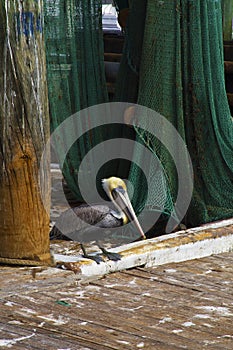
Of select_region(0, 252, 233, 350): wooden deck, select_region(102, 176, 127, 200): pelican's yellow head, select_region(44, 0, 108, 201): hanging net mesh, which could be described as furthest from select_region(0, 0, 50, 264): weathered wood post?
select_region(44, 0, 108, 201): hanging net mesh

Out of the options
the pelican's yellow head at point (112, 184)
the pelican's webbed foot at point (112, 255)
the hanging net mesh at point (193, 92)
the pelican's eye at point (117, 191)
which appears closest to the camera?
the pelican's webbed foot at point (112, 255)

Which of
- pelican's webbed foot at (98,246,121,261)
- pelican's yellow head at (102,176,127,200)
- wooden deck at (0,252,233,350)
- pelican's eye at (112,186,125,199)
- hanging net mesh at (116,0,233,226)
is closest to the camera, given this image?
wooden deck at (0,252,233,350)

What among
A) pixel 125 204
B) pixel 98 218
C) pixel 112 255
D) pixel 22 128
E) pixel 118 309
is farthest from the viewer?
pixel 98 218

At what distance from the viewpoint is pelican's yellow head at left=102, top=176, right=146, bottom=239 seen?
26.1ft

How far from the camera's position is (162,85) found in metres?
7.85

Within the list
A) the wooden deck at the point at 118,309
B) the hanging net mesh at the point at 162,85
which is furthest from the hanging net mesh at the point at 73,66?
the wooden deck at the point at 118,309

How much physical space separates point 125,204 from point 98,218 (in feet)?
1.01

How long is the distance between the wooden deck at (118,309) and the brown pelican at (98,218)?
143 centimetres

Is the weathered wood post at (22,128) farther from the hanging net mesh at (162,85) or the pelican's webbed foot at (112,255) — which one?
the hanging net mesh at (162,85)

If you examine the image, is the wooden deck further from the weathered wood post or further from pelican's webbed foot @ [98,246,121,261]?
the weathered wood post

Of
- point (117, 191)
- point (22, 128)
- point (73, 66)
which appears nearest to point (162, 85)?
point (73, 66)

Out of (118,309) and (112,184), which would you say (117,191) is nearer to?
(112,184)

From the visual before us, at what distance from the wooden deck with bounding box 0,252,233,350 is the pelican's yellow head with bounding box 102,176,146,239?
1400mm

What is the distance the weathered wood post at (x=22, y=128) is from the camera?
19.0ft
